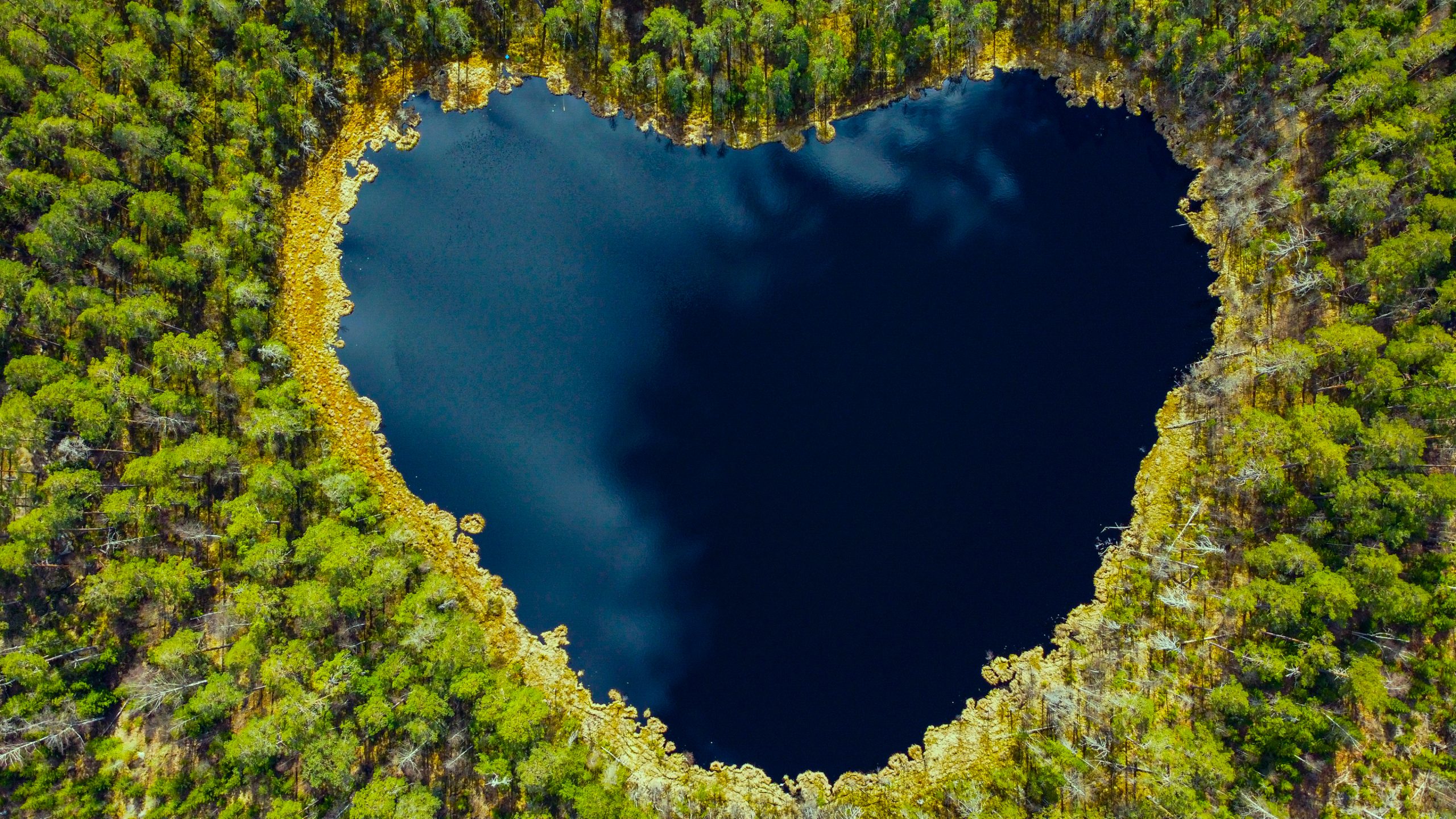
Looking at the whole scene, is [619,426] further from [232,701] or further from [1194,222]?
[1194,222]

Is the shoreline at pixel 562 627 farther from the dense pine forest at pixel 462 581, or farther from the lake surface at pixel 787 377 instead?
the lake surface at pixel 787 377

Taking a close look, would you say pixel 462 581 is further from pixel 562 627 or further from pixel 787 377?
pixel 787 377

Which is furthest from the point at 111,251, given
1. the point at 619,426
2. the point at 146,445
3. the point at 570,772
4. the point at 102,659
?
the point at 570,772

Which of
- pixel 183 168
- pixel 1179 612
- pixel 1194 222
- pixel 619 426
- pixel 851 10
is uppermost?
pixel 851 10

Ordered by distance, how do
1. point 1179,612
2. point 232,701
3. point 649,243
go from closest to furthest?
point 232,701
point 1179,612
point 649,243

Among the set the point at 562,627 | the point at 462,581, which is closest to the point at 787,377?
the point at 562,627

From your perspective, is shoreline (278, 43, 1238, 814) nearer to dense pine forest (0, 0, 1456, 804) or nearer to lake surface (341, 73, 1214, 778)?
dense pine forest (0, 0, 1456, 804)

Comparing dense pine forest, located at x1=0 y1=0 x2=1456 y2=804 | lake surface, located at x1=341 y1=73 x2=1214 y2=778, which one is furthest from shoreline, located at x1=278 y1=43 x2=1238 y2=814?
lake surface, located at x1=341 y1=73 x2=1214 y2=778

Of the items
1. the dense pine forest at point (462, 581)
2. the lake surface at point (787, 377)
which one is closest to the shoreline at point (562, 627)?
the dense pine forest at point (462, 581)
